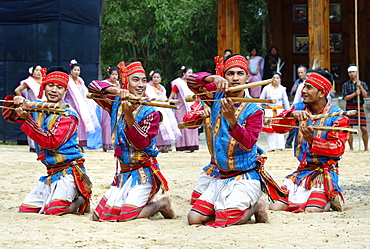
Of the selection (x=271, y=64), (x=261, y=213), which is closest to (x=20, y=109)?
(x=261, y=213)

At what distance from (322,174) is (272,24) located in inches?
524

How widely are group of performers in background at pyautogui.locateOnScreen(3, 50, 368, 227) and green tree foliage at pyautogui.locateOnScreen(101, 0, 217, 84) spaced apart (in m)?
13.0

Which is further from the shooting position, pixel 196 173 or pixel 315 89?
pixel 196 173

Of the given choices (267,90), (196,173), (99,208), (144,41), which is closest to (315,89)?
(99,208)

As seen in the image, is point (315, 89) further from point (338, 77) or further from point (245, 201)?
point (338, 77)

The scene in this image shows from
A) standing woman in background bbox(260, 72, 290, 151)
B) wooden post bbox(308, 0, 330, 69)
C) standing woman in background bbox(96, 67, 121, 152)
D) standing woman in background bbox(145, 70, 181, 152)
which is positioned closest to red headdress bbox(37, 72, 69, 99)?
standing woman in background bbox(145, 70, 181, 152)

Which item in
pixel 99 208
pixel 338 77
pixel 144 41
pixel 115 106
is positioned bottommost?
pixel 99 208

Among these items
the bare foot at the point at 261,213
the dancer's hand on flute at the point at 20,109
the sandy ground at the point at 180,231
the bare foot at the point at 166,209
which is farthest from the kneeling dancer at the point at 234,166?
the dancer's hand on flute at the point at 20,109

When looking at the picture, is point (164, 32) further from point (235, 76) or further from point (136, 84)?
point (235, 76)

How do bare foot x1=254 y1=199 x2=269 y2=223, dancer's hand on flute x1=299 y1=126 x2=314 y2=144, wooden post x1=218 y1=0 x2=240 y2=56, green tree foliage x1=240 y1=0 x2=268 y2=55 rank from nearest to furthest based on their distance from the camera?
bare foot x1=254 y1=199 x2=269 y2=223 → dancer's hand on flute x1=299 y1=126 x2=314 y2=144 → wooden post x1=218 y1=0 x2=240 y2=56 → green tree foliage x1=240 y1=0 x2=268 y2=55

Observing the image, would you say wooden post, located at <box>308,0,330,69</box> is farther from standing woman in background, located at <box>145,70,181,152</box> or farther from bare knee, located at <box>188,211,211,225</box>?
bare knee, located at <box>188,211,211,225</box>

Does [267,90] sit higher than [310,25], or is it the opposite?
[310,25]

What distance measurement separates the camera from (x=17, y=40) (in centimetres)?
1419

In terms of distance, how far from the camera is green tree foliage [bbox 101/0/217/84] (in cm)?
1939
